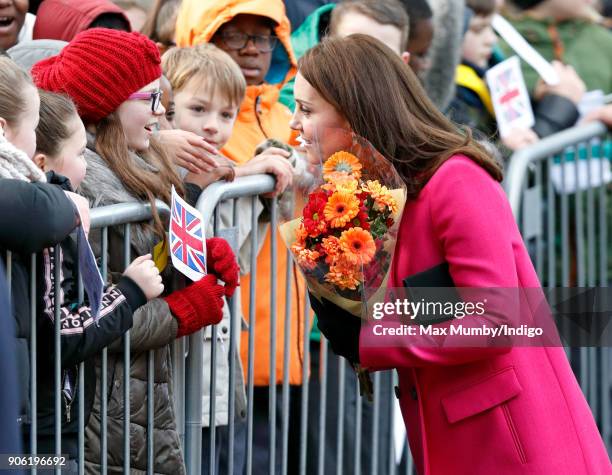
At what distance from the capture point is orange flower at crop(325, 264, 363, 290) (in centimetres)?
402

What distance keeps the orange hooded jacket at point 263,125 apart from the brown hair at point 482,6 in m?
1.77

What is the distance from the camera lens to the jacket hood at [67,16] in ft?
19.1

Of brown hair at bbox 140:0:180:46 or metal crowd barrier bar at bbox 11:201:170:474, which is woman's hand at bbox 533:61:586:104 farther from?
metal crowd barrier bar at bbox 11:201:170:474

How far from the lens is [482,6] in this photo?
7980 mm

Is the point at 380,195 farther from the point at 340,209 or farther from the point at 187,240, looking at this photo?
the point at 187,240

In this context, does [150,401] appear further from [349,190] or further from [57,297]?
[349,190]

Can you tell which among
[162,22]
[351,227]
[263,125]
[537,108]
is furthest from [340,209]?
[537,108]

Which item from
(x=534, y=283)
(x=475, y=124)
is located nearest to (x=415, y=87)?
(x=534, y=283)

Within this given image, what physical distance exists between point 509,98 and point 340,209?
141 inches

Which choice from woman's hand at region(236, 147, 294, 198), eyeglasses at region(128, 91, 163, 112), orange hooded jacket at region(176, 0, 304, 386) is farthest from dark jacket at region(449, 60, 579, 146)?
eyeglasses at region(128, 91, 163, 112)

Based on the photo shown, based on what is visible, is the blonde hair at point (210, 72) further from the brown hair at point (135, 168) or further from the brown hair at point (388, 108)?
the brown hair at point (388, 108)

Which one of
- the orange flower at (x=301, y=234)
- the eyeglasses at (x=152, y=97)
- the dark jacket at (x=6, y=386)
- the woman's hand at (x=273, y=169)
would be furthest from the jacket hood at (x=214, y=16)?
the dark jacket at (x=6, y=386)

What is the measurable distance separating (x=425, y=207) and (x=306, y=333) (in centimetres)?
148

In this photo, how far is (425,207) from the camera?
416 centimetres
